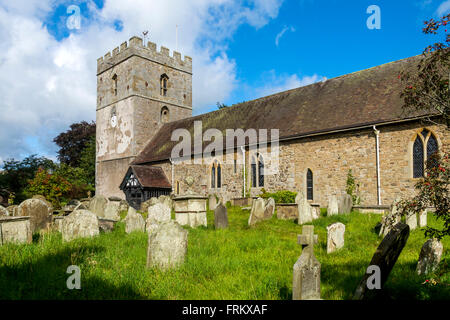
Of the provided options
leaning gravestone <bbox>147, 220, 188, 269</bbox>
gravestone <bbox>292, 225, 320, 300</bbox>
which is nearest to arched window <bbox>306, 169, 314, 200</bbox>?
leaning gravestone <bbox>147, 220, 188, 269</bbox>

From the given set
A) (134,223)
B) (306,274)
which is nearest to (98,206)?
(134,223)

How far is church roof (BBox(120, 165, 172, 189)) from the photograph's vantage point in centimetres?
2106

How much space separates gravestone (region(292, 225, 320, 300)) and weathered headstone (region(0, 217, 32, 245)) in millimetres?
5861

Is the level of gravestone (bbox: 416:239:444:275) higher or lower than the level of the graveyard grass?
higher

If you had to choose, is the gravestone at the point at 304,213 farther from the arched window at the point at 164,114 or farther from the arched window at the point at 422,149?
the arched window at the point at 164,114

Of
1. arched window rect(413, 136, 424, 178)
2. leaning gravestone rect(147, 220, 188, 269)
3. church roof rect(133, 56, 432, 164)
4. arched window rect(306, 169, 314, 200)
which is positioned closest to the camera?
leaning gravestone rect(147, 220, 188, 269)

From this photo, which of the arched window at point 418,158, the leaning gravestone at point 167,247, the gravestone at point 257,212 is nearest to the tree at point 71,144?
the gravestone at point 257,212

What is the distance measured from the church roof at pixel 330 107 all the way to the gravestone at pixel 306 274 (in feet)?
31.6

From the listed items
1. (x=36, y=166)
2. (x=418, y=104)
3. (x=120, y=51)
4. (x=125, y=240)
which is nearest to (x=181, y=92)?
(x=120, y=51)

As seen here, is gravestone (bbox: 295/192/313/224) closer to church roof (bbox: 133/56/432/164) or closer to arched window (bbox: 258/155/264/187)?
church roof (bbox: 133/56/432/164)

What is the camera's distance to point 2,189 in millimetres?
23062

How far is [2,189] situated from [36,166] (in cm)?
498
